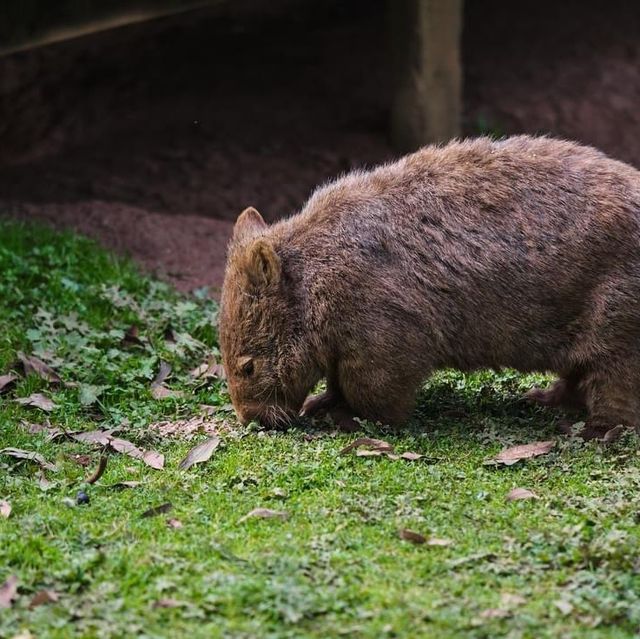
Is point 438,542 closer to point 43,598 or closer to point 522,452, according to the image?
point 522,452

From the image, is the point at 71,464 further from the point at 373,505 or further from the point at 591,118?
the point at 591,118

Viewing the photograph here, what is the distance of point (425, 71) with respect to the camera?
35.3ft

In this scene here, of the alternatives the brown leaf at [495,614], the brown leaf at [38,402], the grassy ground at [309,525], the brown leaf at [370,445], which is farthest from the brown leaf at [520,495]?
the brown leaf at [38,402]

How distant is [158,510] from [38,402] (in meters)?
1.80

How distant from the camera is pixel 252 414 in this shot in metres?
6.39

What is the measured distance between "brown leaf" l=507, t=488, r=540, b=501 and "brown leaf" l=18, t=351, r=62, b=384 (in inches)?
116

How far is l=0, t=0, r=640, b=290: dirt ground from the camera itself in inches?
416

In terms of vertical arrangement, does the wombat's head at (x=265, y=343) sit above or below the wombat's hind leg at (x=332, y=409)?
above

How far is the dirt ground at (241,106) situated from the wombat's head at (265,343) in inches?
116

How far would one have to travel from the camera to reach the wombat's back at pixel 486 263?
6.06m

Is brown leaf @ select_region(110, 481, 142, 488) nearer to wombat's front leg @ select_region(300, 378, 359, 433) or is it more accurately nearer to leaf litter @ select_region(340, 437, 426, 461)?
leaf litter @ select_region(340, 437, 426, 461)

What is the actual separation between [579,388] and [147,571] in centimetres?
276

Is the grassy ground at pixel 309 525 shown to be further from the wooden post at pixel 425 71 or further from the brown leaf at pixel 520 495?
the wooden post at pixel 425 71

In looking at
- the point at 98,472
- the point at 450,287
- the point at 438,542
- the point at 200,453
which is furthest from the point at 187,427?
the point at 438,542
